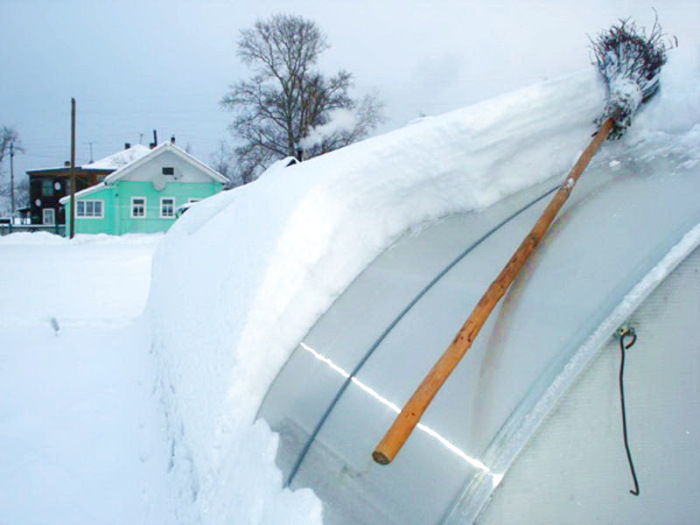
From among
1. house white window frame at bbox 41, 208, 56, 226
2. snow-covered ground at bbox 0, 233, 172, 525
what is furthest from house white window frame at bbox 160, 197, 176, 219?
snow-covered ground at bbox 0, 233, 172, 525

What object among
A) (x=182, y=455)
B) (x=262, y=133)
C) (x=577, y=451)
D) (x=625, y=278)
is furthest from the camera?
(x=262, y=133)

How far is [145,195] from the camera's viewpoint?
32.7 m

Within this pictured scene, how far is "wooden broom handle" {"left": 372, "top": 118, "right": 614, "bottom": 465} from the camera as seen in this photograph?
1576 millimetres

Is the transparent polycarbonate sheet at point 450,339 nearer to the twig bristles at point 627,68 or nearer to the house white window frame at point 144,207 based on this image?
the twig bristles at point 627,68

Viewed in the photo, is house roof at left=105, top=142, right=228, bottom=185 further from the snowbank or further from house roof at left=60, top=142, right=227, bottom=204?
the snowbank

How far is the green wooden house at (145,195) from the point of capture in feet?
105

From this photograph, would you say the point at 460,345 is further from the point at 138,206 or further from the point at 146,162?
the point at 138,206

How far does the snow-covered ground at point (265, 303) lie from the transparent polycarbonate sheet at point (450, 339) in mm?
163

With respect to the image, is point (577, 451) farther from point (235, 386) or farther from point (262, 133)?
point (262, 133)

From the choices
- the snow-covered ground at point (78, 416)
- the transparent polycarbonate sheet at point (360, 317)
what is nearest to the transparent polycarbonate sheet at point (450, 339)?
the transparent polycarbonate sheet at point (360, 317)

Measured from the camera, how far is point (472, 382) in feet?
6.18

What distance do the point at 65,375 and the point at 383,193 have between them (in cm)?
416

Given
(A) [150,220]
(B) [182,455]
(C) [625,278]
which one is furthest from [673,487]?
(A) [150,220]

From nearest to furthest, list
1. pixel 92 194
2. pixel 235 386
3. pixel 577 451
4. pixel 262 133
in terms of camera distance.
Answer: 1. pixel 577 451
2. pixel 235 386
3. pixel 92 194
4. pixel 262 133
